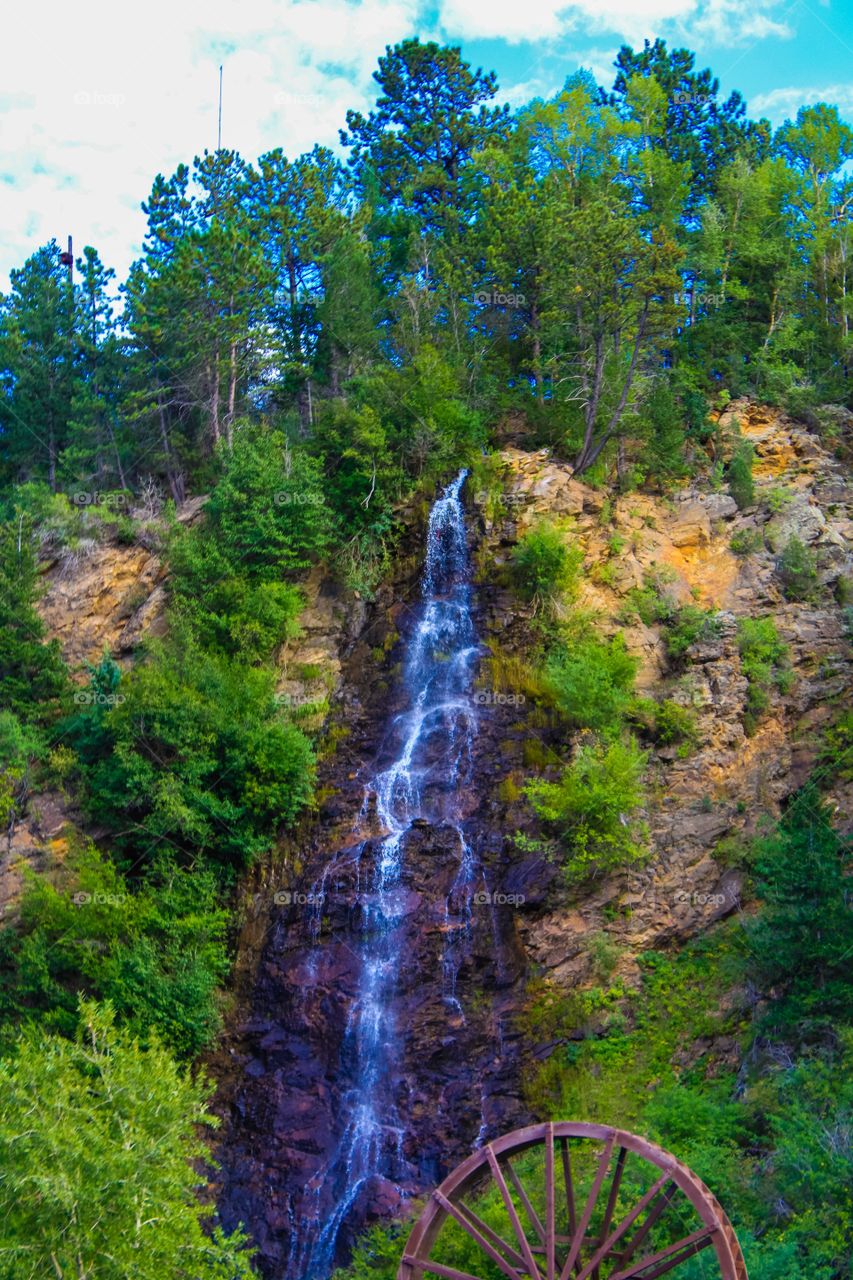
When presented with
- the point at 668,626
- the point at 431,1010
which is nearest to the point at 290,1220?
the point at 431,1010

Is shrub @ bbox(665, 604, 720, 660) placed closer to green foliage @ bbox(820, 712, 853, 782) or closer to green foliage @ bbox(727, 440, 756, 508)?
green foliage @ bbox(820, 712, 853, 782)

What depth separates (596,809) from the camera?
2430 cm

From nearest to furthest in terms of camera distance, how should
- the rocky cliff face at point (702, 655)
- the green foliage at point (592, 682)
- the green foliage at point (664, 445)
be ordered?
1. the rocky cliff face at point (702, 655)
2. the green foliage at point (592, 682)
3. the green foliage at point (664, 445)

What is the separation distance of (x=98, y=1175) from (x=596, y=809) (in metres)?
12.1

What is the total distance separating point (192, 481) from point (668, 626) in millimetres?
16388

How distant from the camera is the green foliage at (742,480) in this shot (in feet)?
104

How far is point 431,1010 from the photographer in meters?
23.2

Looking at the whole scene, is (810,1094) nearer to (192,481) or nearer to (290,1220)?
(290,1220)
